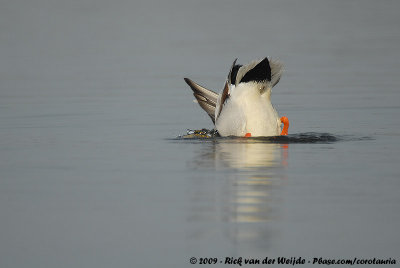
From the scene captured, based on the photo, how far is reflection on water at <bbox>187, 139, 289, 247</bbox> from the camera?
7.70m

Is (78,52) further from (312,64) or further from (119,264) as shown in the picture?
(119,264)

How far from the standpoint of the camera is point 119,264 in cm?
697

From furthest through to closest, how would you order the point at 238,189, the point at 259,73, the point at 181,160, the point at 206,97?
1. the point at 206,97
2. the point at 259,73
3. the point at 181,160
4. the point at 238,189

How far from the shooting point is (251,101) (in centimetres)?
1248

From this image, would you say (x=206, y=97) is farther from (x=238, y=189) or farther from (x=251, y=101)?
(x=238, y=189)

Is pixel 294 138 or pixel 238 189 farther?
pixel 294 138

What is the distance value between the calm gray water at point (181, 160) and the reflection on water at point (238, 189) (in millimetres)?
23

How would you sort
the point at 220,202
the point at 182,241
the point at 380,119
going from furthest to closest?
1. the point at 380,119
2. the point at 220,202
3. the point at 182,241

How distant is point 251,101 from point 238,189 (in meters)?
3.66

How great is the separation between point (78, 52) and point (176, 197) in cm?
1777

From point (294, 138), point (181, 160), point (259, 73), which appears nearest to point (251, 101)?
point (259, 73)

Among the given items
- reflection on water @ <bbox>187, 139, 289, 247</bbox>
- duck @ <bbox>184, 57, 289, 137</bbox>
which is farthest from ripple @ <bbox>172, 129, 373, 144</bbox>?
reflection on water @ <bbox>187, 139, 289, 247</bbox>

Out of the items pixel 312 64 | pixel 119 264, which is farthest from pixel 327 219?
pixel 312 64

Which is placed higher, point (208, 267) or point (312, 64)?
point (312, 64)
